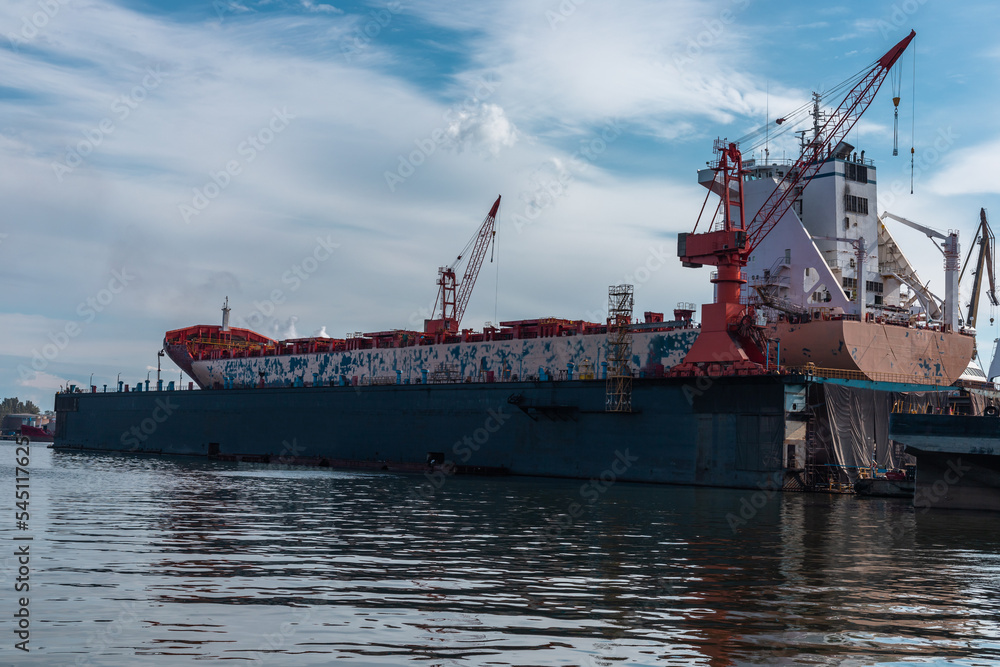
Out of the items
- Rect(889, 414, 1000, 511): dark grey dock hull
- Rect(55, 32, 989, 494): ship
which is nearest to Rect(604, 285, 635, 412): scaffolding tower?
Rect(55, 32, 989, 494): ship

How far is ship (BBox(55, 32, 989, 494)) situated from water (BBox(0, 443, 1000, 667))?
2173 centimetres

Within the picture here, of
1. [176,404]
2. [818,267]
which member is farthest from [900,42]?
[176,404]

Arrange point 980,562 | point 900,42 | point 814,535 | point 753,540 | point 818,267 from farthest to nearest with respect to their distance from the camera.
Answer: point 818,267 → point 900,42 → point 814,535 → point 753,540 → point 980,562

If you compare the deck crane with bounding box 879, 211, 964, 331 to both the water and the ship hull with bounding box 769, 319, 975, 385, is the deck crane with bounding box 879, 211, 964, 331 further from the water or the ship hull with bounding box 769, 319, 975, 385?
the water

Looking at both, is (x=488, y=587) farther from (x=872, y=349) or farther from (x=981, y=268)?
(x=981, y=268)

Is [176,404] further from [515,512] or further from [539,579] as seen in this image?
[539,579]

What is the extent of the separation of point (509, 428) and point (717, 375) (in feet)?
58.8

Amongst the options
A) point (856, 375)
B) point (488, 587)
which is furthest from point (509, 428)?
point (488, 587)

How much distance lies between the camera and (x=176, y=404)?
359 feet

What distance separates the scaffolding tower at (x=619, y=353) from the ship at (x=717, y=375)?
0.15 m

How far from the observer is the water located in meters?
14.5

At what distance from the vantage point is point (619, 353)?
68938 millimetres

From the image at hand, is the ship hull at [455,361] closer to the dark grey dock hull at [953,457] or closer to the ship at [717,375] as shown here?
the ship at [717,375]

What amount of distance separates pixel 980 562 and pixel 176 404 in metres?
95.7
